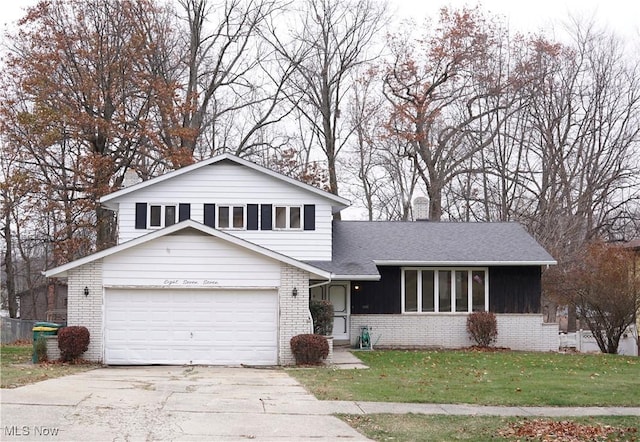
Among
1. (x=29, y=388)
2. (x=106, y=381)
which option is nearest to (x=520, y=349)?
(x=106, y=381)

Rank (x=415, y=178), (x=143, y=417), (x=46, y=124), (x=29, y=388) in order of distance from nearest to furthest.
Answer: (x=143, y=417) < (x=29, y=388) < (x=46, y=124) < (x=415, y=178)

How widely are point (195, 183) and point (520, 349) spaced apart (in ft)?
40.4

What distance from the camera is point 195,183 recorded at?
92.9 feet

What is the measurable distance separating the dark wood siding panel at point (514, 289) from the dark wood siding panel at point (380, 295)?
10.8 ft

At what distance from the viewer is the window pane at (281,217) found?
28.5m

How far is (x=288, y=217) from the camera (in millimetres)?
28500

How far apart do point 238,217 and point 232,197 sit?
2.26 ft

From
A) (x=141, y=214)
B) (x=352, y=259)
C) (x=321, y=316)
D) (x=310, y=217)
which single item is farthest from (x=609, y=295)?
(x=141, y=214)

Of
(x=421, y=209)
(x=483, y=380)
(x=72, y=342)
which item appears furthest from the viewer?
(x=421, y=209)

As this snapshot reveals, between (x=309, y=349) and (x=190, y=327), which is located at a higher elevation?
(x=190, y=327)

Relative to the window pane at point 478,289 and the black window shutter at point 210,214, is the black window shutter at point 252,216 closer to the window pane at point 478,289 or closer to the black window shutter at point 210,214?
the black window shutter at point 210,214

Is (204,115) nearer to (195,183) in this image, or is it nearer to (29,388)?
(195,183)

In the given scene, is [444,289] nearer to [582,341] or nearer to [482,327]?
[482,327]

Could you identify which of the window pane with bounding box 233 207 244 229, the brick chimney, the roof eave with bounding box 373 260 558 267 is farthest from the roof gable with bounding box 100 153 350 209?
the brick chimney
